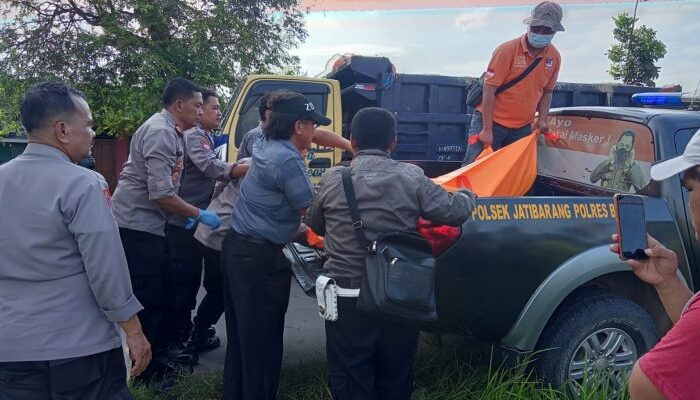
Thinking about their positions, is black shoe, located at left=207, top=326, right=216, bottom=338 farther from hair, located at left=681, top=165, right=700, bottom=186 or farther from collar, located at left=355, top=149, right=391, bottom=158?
hair, located at left=681, top=165, right=700, bottom=186

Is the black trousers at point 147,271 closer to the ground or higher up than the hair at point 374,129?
closer to the ground

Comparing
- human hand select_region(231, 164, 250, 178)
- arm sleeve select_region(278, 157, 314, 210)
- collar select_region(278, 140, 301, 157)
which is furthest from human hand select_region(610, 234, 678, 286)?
human hand select_region(231, 164, 250, 178)

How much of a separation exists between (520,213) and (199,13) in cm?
947

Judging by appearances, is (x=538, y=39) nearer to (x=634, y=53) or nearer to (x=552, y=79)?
(x=552, y=79)

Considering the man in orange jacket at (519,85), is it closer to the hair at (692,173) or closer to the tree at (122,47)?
the hair at (692,173)

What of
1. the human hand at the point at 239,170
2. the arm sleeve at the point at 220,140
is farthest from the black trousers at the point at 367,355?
the arm sleeve at the point at 220,140

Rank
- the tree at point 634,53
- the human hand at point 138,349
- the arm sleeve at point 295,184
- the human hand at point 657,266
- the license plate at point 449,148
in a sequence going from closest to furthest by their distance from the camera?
the human hand at point 657,266, the human hand at point 138,349, the arm sleeve at point 295,184, the license plate at point 449,148, the tree at point 634,53

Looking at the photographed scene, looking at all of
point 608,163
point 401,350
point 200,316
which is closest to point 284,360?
point 200,316

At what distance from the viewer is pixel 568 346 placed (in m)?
3.50

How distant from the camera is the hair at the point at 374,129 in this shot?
3010 millimetres

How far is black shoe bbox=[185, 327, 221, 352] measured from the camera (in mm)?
4723

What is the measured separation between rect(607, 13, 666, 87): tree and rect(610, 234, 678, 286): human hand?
12.2 meters

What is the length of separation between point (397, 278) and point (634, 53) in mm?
12680

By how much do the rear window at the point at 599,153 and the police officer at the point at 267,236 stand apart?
6.27ft
